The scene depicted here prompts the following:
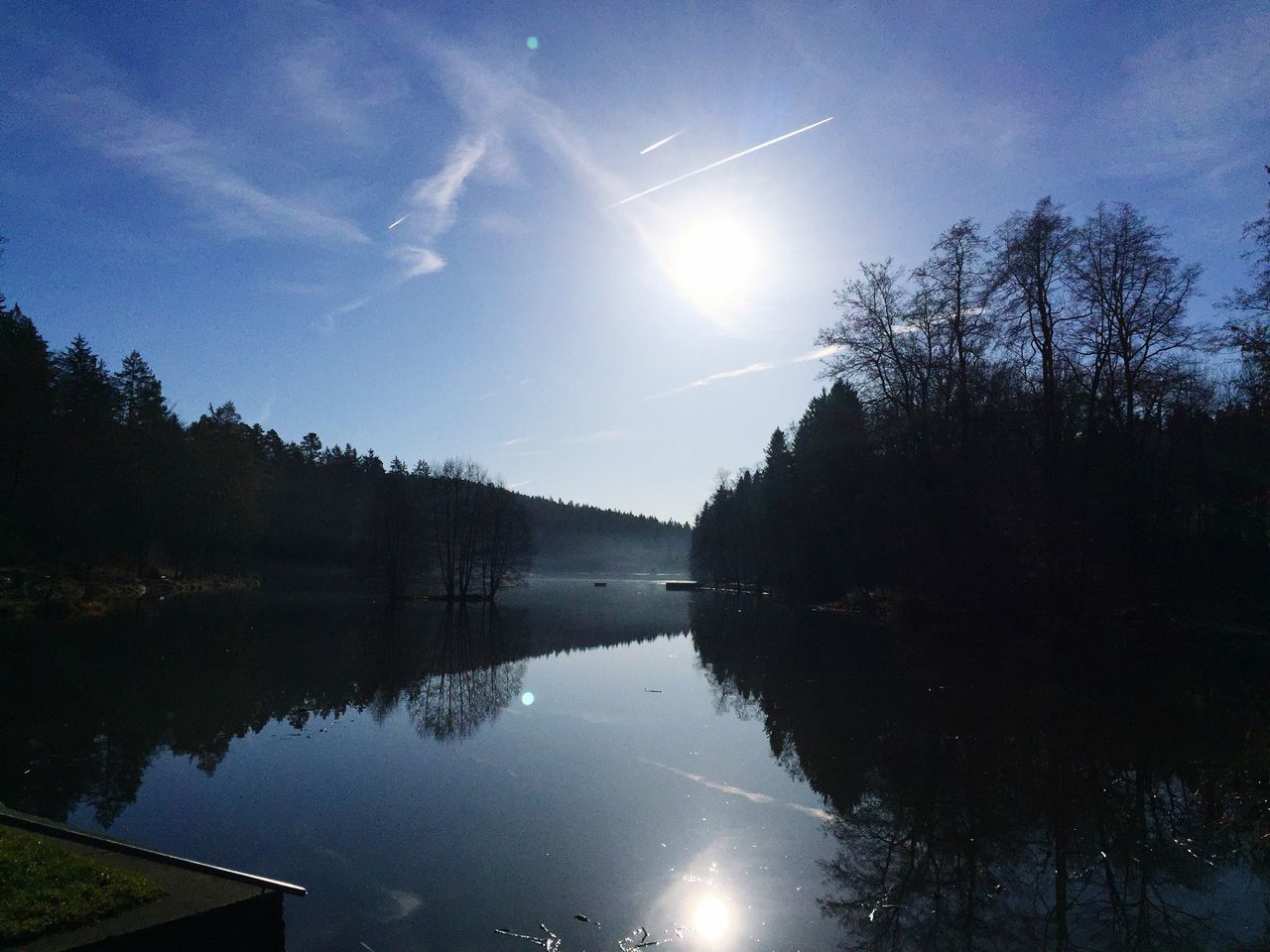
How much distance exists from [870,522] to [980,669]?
18401 millimetres

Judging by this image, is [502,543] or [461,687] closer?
[461,687]

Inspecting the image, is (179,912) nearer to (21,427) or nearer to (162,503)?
(21,427)

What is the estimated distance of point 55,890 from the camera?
5164 mm

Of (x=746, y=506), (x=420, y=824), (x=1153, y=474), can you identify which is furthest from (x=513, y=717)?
(x=746, y=506)

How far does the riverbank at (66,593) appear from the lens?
33406mm

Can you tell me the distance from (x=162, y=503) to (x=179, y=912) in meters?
61.6

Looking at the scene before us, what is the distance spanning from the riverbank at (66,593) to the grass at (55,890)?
34382 millimetres

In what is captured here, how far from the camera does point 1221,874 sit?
7441 millimetres

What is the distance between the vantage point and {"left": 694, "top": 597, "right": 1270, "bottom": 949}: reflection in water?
6668 millimetres

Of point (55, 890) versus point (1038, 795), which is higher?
point (55, 890)

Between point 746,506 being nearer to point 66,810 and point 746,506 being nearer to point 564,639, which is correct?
point 564,639

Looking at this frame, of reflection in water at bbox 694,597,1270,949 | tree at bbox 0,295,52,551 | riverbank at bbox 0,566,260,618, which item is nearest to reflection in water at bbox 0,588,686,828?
riverbank at bbox 0,566,260,618

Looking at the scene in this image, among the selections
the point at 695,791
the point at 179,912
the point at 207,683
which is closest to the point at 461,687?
the point at 207,683

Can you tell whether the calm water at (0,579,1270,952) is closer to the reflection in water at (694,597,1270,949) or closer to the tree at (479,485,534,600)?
the reflection in water at (694,597,1270,949)
